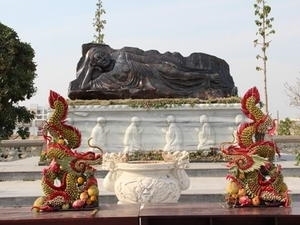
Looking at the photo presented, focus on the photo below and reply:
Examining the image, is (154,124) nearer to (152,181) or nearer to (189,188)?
(189,188)

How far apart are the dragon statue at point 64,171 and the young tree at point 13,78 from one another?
34.3 ft

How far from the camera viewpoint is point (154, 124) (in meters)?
10.8

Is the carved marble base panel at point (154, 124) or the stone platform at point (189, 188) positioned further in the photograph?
the carved marble base panel at point (154, 124)

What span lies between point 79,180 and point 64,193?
133 millimetres

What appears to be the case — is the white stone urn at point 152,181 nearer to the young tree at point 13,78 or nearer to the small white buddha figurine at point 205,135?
the small white buddha figurine at point 205,135

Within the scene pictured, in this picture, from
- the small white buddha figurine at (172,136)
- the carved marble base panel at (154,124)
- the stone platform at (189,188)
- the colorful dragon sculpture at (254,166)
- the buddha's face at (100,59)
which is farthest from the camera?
the buddha's face at (100,59)

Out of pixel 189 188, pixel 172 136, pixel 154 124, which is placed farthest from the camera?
pixel 154 124

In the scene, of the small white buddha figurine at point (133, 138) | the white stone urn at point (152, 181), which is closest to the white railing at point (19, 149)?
the small white buddha figurine at point (133, 138)

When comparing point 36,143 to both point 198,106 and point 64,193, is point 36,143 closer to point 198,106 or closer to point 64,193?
point 198,106

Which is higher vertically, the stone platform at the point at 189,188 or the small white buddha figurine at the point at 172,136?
the small white buddha figurine at the point at 172,136

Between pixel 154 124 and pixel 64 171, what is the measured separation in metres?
7.00

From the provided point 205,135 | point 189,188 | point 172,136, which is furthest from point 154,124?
point 189,188

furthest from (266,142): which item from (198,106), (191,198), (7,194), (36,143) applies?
(36,143)

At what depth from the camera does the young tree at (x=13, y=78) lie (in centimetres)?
1403
